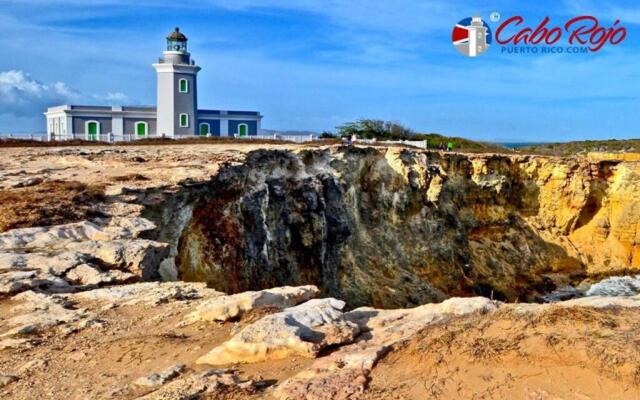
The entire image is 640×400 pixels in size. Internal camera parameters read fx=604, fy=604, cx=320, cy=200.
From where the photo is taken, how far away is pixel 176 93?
4181cm

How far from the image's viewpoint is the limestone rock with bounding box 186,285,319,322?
21.7 ft

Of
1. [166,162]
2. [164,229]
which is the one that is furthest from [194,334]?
[166,162]

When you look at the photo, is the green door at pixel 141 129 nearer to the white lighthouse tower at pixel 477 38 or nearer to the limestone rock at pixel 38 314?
the white lighthouse tower at pixel 477 38

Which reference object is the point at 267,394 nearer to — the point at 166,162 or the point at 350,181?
the point at 166,162

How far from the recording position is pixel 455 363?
16.4 feet

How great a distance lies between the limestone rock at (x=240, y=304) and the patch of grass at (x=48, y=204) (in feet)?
16.2

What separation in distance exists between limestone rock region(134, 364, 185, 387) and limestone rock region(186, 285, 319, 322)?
1.24 m

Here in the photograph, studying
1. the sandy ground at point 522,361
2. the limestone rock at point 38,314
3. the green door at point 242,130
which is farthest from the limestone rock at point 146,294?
the green door at point 242,130

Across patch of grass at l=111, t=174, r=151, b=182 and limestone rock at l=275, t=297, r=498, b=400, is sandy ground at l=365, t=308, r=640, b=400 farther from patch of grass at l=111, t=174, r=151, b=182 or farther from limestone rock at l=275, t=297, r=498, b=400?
patch of grass at l=111, t=174, r=151, b=182

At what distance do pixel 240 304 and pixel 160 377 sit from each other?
162cm

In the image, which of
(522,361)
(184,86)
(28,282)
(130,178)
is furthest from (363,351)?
(184,86)

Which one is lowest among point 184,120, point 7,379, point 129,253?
point 7,379

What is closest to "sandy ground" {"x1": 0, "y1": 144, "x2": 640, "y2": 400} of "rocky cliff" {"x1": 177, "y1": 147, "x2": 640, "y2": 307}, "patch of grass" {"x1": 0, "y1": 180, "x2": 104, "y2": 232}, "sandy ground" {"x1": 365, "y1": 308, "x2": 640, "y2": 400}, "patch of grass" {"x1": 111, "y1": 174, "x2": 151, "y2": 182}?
"sandy ground" {"x1": 365, "y1": 308, "x2": 640, "y2": 400}

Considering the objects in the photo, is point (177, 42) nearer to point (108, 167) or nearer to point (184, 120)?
point (184, 120)
